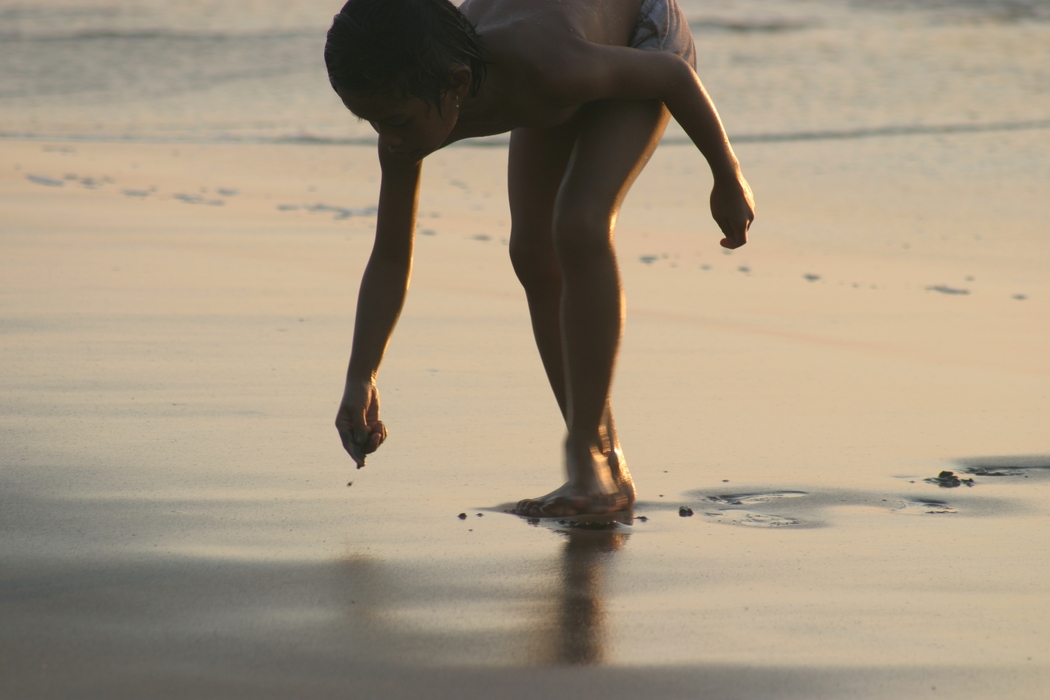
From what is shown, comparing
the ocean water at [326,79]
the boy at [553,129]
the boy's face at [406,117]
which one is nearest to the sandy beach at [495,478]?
the boy at [553,129]

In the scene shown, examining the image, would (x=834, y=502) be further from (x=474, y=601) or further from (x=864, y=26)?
(x=864, y=26)

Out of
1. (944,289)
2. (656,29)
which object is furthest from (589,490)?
(944,289)

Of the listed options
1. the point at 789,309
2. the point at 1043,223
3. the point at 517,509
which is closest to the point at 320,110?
the point at 1043,223

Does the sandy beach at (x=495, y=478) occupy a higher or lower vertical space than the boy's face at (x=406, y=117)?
lower

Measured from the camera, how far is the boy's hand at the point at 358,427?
261cm

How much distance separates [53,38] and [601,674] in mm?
16466

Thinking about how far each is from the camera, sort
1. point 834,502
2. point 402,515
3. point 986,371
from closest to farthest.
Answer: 1. point 402,515
2. point 834,502
3. point 986,371

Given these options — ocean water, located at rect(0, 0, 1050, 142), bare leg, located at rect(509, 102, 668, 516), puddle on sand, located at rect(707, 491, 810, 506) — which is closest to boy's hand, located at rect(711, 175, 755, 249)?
bare leg, located at rect(509, 102, 668, 516)

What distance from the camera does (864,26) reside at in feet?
63.1

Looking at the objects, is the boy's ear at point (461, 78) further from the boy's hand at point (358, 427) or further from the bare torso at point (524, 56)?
the boy's hand at point (358, 427)

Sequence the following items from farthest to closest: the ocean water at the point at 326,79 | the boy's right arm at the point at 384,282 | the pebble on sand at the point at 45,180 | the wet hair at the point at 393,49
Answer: the ocean water at the point at 326,79, the pebble on sand at the point at 45,180, the boy's right arm at the point at 384,282, the wet hair at the point at 393,49

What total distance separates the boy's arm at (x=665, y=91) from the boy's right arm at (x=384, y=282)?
363 millimetres

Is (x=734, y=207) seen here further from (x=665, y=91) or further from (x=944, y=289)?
(x=944, y=289)

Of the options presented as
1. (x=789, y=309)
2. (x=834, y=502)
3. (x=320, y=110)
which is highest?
(x=834, y=502)
